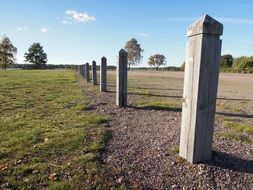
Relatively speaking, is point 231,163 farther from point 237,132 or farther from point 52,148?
point 52,148

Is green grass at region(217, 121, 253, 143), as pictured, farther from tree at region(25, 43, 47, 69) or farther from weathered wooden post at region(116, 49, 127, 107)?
tree at region(25, 43, 47, 69)

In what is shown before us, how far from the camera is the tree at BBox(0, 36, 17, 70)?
8212 cm

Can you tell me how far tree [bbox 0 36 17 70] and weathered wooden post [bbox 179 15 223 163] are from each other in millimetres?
86345

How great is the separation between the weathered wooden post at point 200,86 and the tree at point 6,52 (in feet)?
283

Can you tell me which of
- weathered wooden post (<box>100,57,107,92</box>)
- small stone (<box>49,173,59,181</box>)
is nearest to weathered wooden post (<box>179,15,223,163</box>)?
small stone (<box>49,173,59,181</box>)

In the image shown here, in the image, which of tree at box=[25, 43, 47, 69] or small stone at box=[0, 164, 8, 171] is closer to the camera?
small stone at box=[0, 164, 8, 171]

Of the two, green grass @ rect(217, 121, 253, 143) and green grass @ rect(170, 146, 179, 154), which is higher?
green grass @ rect(170, 146, 179, 154)

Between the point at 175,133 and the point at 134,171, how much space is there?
6.86 feet

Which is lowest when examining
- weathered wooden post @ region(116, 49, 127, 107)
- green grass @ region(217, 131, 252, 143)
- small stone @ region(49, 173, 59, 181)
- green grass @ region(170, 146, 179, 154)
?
small stone @ region(49, 173, 59, 181)

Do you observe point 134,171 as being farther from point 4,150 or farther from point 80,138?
point 4,150

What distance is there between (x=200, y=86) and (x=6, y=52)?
8751 centimetres

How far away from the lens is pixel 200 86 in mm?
3857

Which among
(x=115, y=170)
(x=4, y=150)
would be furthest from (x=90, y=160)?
(x=4, y=150)

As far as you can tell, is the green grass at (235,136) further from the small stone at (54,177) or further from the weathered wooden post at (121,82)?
the weathered wooden post at (121,82)
